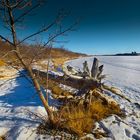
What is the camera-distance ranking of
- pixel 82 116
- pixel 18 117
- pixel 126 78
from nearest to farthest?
pixel 82 116 < pixel 18 117 < pixel 126 78

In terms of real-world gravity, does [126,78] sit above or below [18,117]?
below

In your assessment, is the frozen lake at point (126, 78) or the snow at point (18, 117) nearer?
the snow at point (18, 117)

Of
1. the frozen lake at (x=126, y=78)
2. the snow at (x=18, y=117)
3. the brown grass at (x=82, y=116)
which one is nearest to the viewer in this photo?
the snow at (x=18, y=117)

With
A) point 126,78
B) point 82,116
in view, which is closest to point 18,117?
point 82,116

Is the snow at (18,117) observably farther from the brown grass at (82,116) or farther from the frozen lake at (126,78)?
the frozen lake at (126,78)

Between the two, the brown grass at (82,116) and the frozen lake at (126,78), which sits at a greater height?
the brown grass at (82,116)

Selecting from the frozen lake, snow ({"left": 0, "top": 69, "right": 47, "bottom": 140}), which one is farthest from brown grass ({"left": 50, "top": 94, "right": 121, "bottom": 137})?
the frozen lake

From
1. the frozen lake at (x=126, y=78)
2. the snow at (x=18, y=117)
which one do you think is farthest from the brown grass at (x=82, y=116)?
the frozen lake at (x=126, y=78)

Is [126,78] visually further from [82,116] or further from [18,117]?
[18,117]

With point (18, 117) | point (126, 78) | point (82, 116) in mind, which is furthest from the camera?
point (126, 78)

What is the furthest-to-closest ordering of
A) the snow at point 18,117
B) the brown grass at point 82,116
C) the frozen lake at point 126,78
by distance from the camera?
the frozen lake at point 126,78 → the brown grass at point 82,116 → the snow at point 18,117

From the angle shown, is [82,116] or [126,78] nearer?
[82,116]

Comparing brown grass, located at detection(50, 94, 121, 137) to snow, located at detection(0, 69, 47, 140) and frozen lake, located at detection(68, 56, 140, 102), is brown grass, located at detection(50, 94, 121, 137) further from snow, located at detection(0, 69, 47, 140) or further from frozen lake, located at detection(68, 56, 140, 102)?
frozen lake, located at detection(68, 56, 140, 102)

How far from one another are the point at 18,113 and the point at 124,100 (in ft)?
13.9
